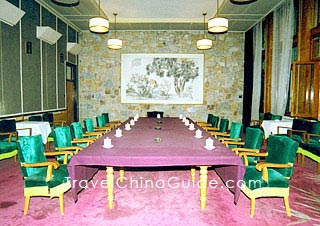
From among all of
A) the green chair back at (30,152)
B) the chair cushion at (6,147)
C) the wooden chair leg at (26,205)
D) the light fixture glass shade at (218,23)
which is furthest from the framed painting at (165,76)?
the wooden chair leg at (26,205)

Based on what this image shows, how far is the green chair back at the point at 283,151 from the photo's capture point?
2754 mm

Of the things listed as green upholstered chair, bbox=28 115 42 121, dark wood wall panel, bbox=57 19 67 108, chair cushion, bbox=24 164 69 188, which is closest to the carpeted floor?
chair cushion, bbox=24 164 69 188

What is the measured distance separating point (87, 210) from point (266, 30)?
759 cm

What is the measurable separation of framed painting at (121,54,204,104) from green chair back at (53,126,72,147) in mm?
5866

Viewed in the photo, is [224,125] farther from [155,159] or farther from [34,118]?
[34,118]

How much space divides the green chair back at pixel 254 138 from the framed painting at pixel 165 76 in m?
5.85

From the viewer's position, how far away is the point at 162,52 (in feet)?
31.0

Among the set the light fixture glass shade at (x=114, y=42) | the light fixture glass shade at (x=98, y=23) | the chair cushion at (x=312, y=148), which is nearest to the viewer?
the chair cushion at (x=312, y=148)

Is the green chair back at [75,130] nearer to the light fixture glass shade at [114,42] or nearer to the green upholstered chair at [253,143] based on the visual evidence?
the green upholstered chair at [253,143]

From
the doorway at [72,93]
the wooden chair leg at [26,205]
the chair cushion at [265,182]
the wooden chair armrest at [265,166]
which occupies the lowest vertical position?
the wooden chair leg at [26,205]

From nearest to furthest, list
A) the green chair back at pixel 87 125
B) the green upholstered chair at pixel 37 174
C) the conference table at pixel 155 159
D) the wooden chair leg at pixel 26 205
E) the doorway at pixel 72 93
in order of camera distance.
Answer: the conference table at pixel 155 159 < the green upholstered chair at pixel 37 174 < the wooden chair leg at pixel 26 205 < the green chair back at pixel 87 125 < the doorway at pixel 72 93

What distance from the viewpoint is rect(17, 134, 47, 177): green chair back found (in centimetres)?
273

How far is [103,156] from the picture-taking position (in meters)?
2.57

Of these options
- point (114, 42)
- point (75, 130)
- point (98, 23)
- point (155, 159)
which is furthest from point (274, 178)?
point (114, 42)
